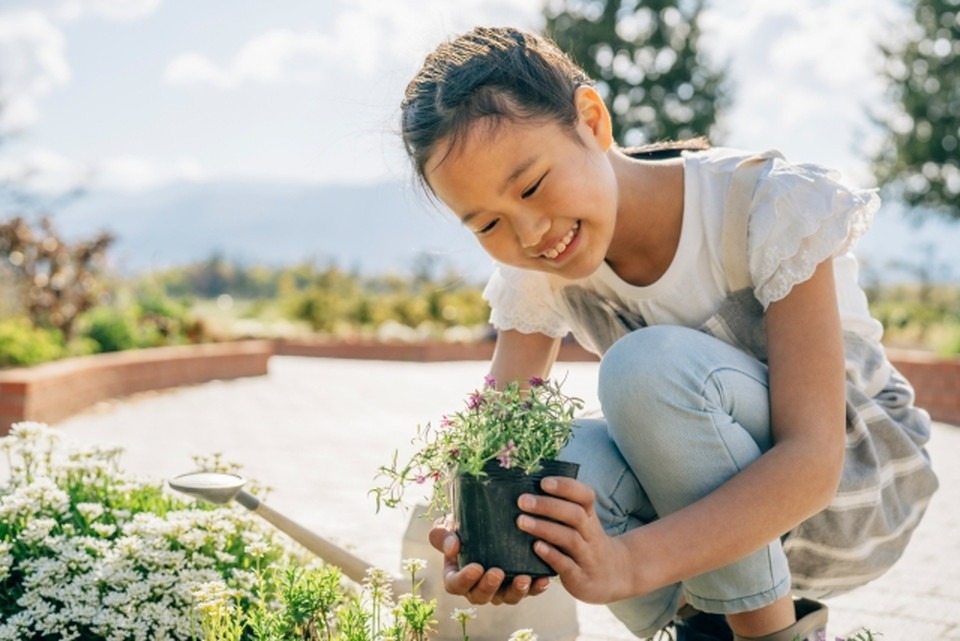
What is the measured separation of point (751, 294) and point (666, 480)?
0.48 metres

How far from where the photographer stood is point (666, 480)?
1.87m

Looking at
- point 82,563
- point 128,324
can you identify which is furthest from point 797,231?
point 128,324

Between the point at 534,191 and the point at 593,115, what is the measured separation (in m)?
0.26

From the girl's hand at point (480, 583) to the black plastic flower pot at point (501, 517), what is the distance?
2 cm

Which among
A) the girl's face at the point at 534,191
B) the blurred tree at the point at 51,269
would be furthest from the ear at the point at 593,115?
the blurred tree at the point at 51,269

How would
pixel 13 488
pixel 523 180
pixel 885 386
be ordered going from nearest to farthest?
pixel 523 180 → pixel 885 386 → pixel 13 488

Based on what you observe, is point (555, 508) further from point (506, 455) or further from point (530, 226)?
point (530, 226)

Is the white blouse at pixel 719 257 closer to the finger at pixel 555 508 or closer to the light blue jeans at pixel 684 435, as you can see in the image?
the light blue jeans at pixel 684 435

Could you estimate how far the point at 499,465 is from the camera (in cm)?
155

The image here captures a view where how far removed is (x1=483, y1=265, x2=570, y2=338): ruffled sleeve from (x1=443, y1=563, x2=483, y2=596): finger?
2.88 ft

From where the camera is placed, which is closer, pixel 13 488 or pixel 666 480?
pixel 666 480

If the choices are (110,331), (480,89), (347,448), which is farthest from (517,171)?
(110,331)

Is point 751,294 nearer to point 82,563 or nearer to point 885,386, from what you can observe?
point 885,386

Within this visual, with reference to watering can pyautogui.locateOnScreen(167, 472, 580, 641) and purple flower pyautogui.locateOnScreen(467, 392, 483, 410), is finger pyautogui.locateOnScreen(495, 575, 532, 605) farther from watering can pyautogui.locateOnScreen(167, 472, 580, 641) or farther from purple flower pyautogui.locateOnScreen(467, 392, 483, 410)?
watering can pyautogui.locateOnScreen(167, 472, 580, 641)
